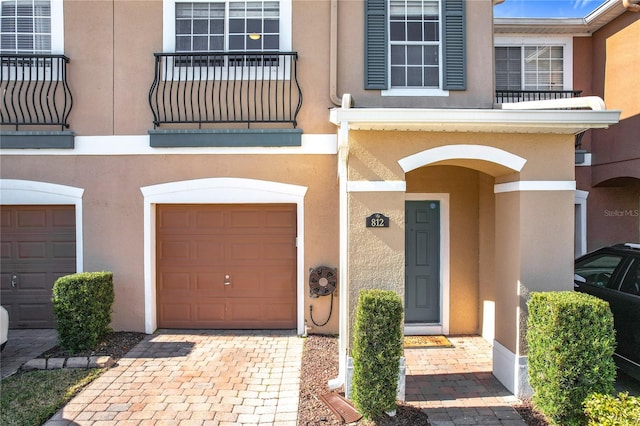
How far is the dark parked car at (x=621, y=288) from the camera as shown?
4875 mm

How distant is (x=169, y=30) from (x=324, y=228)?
170 inches

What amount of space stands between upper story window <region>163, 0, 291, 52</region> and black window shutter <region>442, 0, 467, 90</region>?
283 centimetres

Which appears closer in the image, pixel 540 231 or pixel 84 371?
pixel 540 231

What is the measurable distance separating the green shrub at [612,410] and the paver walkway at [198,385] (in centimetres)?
285

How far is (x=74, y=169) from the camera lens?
6.59 meters

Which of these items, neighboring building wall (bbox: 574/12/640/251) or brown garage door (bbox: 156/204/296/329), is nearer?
brown garage door (bbox: 156/204/296/329)

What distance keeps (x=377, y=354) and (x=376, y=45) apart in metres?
4.97

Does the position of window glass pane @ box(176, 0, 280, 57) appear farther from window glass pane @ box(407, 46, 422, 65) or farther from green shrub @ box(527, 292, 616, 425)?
green shrub @ box(527, 292, 616, 425)

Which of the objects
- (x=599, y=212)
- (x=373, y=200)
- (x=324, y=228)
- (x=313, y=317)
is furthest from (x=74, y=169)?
(x=599, y=212)

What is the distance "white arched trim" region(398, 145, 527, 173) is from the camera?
4797 millimetres

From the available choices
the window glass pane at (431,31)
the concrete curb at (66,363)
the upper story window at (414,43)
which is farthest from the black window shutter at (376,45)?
the concrete curb at (66,363)

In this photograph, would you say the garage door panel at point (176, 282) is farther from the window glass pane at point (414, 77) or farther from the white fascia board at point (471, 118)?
the window glass pane at point (414, 77)

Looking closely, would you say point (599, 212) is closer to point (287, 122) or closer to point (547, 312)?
point (547, 312)

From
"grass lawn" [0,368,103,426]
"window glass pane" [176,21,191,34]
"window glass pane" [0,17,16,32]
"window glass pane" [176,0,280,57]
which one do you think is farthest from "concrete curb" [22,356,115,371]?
"window glass pane" [0,17,16,32]
